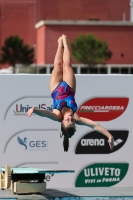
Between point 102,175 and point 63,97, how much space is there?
2938mm

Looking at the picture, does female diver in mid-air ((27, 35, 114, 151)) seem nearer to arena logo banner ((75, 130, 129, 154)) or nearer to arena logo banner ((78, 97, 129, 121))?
arena logo banner ((78, 97, 129, 121))

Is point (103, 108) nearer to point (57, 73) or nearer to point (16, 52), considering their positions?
point (57, 73)

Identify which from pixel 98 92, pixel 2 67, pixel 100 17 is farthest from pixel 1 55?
pixel 98 92

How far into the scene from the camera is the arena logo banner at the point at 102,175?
12062 mm

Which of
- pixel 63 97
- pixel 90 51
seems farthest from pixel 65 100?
pixel 90 51

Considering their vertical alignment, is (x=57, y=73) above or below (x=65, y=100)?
above

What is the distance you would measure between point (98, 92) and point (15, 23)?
70.1m

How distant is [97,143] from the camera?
12.2 meters

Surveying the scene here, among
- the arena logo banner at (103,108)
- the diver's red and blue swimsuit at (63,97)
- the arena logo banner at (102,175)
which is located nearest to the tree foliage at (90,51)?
the arena logo banner at (103,108)

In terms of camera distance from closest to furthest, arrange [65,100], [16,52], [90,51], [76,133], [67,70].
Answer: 1. [65,100]
2. [67,70]
3. [76,133]
4. [90,51]
5. [16,52]

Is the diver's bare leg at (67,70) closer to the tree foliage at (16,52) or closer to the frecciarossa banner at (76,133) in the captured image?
the frecciarossa banner at (76,133)

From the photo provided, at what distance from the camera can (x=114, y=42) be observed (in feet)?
247

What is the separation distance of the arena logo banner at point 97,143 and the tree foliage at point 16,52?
6428cm

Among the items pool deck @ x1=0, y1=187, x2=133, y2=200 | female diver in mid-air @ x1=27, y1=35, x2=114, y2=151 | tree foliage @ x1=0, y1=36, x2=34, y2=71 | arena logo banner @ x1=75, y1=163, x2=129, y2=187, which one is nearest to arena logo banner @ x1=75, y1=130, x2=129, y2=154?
arena logo banner @ x1=75, y1=163, x2=129, y2=187
